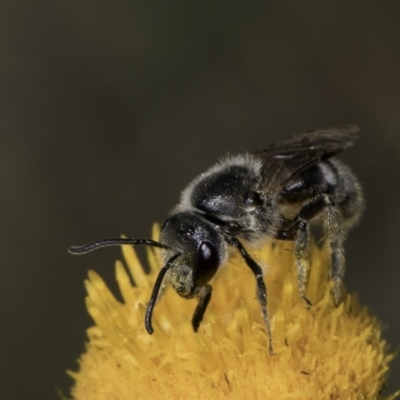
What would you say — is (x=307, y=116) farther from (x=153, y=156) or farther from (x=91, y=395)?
(x=91, y=395)

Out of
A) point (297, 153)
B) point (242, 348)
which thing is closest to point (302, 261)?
point (242, 348)

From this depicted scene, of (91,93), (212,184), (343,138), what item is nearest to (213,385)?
(212,184)

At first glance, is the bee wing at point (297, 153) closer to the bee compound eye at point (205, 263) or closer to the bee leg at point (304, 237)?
the bee leg at point (304, 237)

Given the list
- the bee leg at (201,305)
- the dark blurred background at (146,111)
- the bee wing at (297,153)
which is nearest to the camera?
the bee leg at (201,305)

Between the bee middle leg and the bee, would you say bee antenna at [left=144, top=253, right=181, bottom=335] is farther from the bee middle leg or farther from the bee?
the bee middle leg

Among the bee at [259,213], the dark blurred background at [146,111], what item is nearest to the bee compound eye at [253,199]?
the bee at [259,213]

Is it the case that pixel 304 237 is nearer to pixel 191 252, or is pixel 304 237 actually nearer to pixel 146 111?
pixel 191 252

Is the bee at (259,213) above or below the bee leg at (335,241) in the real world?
above
